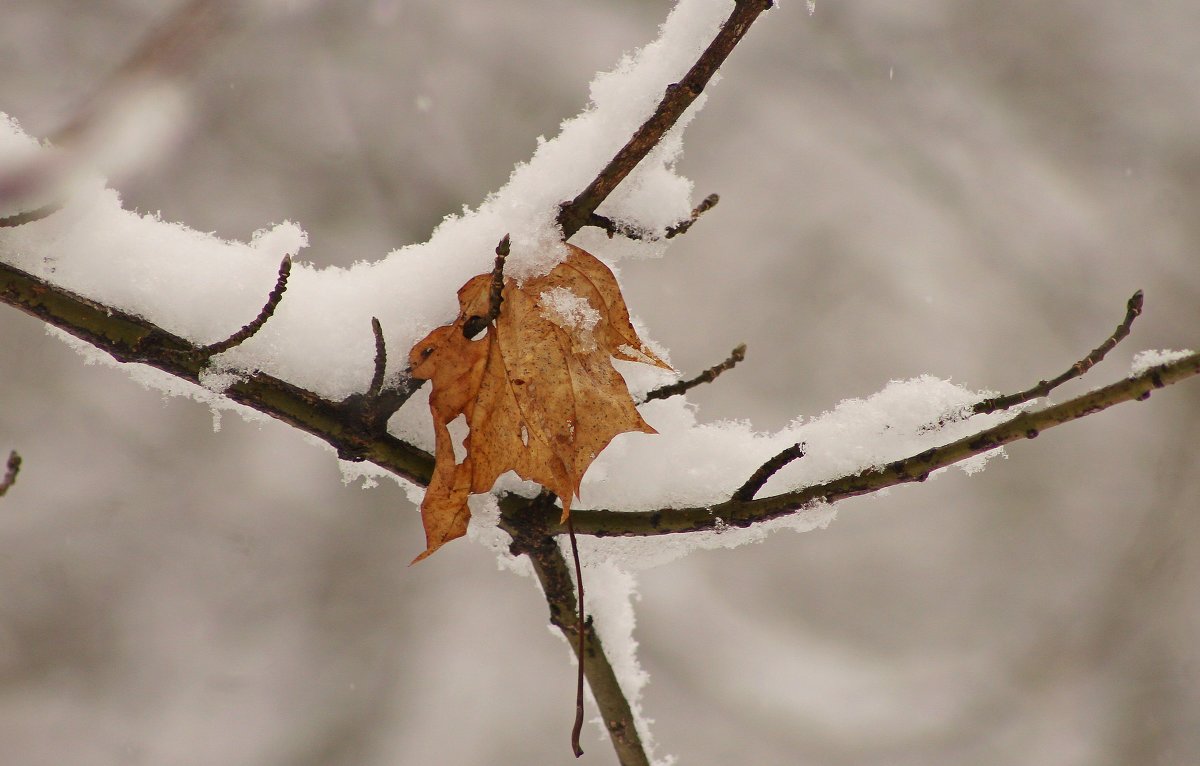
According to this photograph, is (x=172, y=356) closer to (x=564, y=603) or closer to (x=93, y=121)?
(x=93, y=121)

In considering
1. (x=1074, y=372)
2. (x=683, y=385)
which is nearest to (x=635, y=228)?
(x=683, y=385)

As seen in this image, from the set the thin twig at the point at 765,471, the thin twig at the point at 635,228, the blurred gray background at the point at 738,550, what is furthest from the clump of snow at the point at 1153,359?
the blurred gray background at the point at 738,550

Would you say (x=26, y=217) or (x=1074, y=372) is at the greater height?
(x=26, y=217)

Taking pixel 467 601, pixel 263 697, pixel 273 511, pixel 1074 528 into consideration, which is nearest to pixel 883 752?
pixel 1074 528

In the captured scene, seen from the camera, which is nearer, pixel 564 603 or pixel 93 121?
pixel 93 121

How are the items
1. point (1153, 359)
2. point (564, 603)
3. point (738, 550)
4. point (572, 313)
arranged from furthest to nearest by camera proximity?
point (738, 550)
point (564, 603)
point (572, 313)
point (1153, 359)
